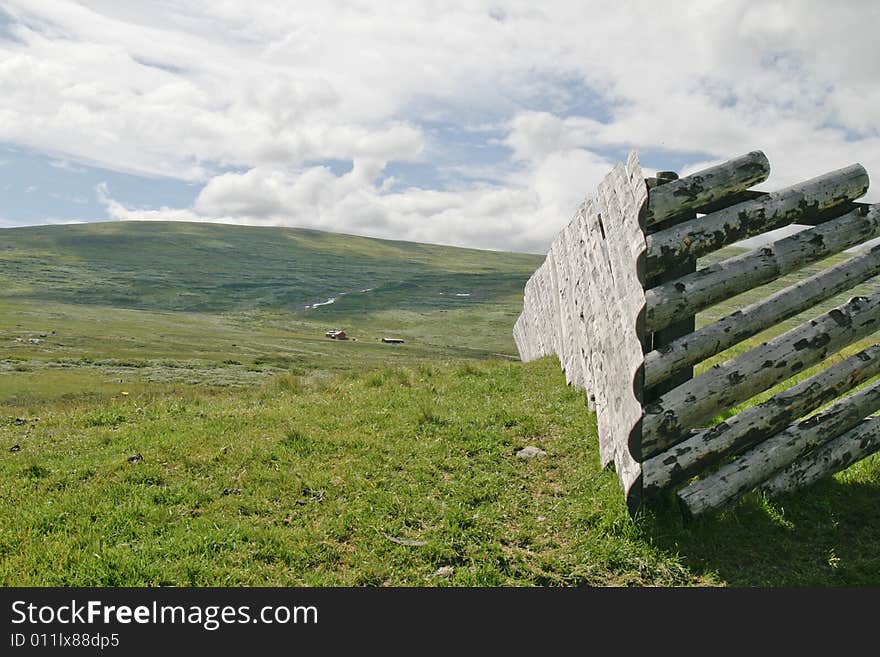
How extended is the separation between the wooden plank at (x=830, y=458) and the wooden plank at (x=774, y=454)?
0.08 meters

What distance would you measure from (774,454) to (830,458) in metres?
0.82

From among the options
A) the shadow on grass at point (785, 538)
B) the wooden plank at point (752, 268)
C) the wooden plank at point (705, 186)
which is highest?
the wooden plank at point (705, 186)

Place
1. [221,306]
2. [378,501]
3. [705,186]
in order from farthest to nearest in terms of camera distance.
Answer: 1. [221,306]
2. [378,501]
3. [705,186]

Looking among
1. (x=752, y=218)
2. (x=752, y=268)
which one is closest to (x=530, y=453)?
(x=752, y=268)

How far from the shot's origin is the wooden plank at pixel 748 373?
558cm

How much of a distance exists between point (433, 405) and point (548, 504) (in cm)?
344

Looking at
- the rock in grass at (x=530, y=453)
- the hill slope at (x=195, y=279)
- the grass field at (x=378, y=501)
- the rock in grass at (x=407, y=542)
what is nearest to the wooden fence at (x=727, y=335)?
the grass field at (x=378, y=501)

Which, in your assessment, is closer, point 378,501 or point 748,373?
point 748,373

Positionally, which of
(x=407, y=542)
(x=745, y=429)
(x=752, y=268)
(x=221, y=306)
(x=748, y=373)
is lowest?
(x=407, y=542)

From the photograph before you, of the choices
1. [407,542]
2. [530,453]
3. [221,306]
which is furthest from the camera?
[221,306]

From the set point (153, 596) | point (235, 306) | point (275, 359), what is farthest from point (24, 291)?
point (153, 596)

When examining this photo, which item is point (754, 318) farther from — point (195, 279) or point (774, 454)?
point (195, 279)

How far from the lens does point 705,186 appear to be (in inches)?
226

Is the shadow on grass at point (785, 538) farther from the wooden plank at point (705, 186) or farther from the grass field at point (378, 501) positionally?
the wooden plank at point (705, 186)
